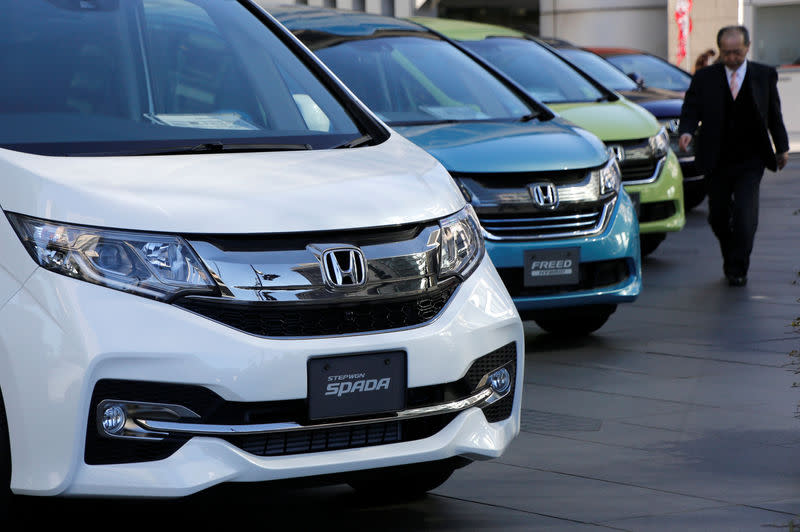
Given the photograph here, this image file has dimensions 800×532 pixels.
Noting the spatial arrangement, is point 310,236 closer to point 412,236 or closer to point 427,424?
point 412,236

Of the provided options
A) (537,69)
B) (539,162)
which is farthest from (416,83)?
(537,69)

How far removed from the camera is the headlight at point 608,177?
737cm

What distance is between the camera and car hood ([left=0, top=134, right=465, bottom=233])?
12.2ft

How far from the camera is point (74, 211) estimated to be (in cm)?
369

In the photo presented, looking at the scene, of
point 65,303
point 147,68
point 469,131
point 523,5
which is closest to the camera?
point 65,303

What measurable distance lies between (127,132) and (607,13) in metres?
33.5

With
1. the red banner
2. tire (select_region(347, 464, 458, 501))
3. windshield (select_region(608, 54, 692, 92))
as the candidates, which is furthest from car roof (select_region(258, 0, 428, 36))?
the red banner

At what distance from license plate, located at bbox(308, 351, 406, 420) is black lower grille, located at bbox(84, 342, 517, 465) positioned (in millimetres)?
40

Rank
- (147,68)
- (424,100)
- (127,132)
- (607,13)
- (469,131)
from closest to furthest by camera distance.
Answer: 1. (127,132)
2. (147,68)
3. (469,131)
4. (424,100)
5. (607,13)

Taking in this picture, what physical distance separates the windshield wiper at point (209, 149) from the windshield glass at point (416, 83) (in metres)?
3.36

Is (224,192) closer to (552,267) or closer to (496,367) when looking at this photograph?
(496,367)

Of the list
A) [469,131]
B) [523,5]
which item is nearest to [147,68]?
[469,131]

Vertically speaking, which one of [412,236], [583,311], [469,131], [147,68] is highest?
[147,68]

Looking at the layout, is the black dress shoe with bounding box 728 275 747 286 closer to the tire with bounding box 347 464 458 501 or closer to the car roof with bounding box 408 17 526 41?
the car roof with bounding box 408 17 526 41
